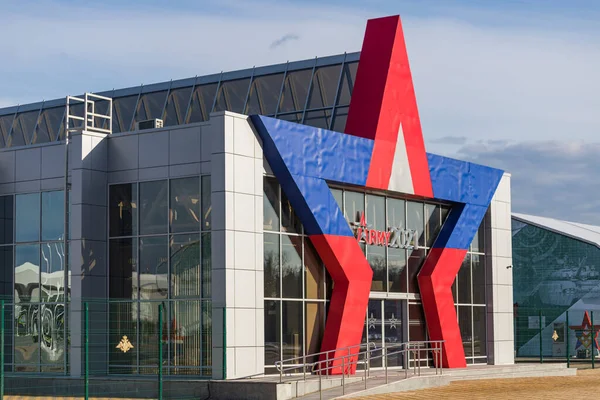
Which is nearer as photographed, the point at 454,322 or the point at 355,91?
the point at 355,91

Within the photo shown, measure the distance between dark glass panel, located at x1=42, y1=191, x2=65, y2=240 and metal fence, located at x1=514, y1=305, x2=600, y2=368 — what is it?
33.1m

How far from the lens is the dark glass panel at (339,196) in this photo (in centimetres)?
3294

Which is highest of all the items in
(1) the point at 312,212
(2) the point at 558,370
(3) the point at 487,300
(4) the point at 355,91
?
(4) the point at 355,91

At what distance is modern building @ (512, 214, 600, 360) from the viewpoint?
60625 mm

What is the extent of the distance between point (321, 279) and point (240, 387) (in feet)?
20.3

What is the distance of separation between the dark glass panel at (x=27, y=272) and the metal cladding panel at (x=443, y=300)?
12719mm

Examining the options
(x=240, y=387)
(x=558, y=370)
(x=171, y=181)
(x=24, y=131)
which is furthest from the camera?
(x=24, y=131)

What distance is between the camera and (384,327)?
35.3 m

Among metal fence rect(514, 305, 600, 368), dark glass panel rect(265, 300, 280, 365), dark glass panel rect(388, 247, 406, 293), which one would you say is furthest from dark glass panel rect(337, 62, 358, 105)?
metal fence rect(514, 305, 600, 368)

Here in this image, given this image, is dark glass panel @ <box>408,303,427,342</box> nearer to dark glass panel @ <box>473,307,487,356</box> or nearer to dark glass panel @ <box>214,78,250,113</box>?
dark glass panel @ <box>473,307,487,356</box>

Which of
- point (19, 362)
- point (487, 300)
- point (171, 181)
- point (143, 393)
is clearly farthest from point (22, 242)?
point (487, 300)

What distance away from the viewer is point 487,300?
4147 centimetres

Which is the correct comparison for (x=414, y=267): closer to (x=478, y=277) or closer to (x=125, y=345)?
(x=478, y=277)

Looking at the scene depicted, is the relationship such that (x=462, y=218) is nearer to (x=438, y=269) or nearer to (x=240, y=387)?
(x=438, y=269)
